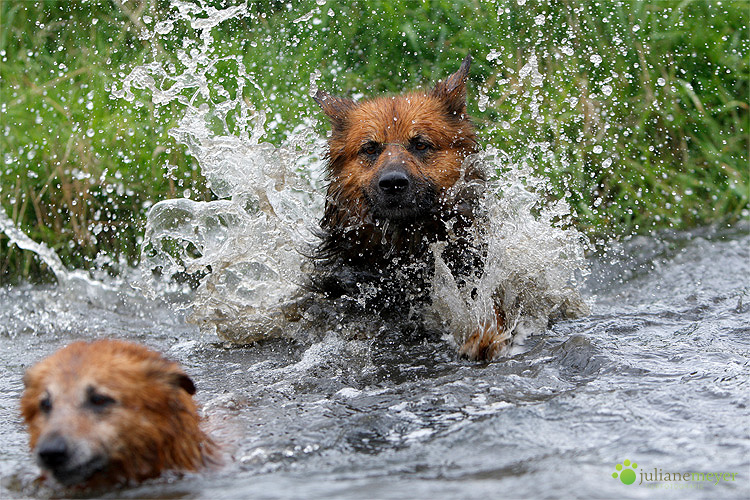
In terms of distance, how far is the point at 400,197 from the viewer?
494 cm

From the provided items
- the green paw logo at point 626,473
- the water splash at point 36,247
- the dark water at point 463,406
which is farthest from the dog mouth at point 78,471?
the water splash at point 36,247

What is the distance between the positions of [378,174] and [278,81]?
3423 mm

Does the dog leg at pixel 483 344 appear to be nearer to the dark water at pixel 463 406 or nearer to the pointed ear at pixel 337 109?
the dark water at pixel 463 406

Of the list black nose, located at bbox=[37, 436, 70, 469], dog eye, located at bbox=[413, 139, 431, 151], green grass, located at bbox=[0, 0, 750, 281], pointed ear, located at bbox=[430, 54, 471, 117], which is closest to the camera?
black nose, located at bbox=[37, 436, 70, 469]

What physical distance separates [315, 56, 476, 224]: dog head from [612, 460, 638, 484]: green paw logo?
2.24 m

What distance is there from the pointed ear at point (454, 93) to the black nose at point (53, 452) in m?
3.24

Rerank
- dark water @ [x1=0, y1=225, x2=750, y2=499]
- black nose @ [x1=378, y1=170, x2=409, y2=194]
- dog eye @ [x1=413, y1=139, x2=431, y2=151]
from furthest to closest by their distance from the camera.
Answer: dog eye @ [x1=413, y1=139, x2=431, y2=151], black nose @ [x1=378, y1=170, x2=409, y2=194], dark water @ [x1=0, y1=225, x2=750, y2=499]

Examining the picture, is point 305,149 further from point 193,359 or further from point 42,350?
point 42,350

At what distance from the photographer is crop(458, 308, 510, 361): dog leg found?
473 cm

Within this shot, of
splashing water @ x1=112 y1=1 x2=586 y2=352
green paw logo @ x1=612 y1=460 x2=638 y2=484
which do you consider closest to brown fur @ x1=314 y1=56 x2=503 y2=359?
splashing water @ x1=112 y1=1 x2=586 y2=352

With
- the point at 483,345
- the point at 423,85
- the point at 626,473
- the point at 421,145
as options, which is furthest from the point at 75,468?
the point at 423,85

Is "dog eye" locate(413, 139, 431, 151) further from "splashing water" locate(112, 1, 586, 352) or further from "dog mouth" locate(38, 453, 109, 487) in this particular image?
"dog mouth" locate(38, 453, 109, 487)

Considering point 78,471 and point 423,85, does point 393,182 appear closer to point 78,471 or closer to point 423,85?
point 78,471

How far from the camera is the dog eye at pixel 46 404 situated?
10.1ft
